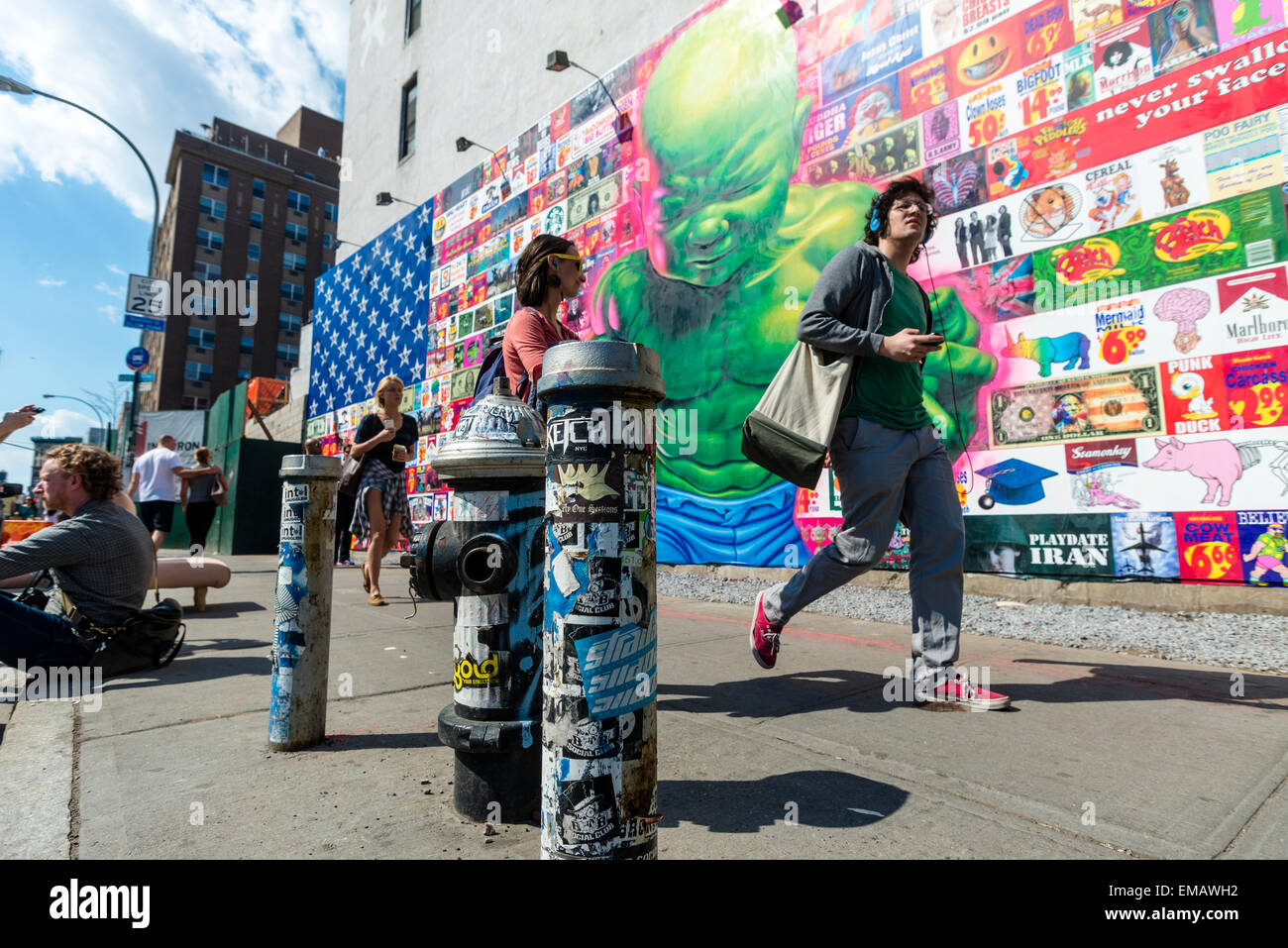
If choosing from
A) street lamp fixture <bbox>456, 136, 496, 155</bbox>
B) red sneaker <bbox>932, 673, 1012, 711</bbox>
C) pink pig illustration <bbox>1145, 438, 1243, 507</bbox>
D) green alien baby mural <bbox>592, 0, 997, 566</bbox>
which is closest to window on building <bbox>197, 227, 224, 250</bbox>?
street lamp fixture <bbox>456, 136, 496, 155</bbox>

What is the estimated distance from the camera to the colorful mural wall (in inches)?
170

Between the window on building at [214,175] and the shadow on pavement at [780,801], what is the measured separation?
2673 inches

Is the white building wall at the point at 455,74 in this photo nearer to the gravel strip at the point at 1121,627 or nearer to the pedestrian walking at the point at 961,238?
the pedestrian walking at the point at 961,238

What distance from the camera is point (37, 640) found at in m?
3.23

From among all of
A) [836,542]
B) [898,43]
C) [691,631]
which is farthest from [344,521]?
[898,43]

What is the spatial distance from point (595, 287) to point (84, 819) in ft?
27.6

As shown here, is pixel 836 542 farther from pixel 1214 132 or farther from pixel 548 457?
pixel 1214 132

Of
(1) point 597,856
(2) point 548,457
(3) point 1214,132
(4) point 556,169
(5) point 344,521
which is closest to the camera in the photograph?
(1) point 597,856

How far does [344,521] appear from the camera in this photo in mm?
8109

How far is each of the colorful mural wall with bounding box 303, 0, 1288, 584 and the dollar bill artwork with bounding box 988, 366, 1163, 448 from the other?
0.02 m

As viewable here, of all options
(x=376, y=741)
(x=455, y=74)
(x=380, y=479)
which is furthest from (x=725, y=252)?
(x=455, y=74)

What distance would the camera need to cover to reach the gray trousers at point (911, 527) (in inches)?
112

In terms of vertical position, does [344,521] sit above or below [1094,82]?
below

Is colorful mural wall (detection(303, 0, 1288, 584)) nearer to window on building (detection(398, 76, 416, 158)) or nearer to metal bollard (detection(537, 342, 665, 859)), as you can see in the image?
metal bollard (detection(537, 342, 665, 859))
